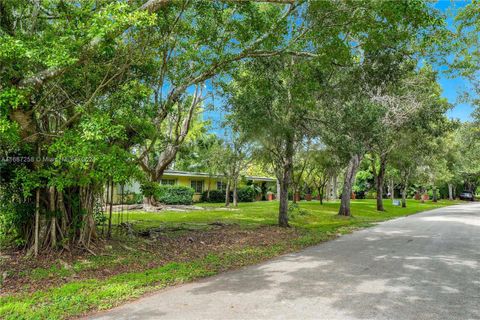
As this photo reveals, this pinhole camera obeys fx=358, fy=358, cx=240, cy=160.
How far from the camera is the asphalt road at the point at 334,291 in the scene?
16.5ft

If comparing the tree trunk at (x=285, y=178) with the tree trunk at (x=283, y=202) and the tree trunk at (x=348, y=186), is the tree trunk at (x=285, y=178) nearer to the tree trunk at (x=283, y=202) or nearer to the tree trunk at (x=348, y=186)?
the tree trunk at (x=283, y=202)

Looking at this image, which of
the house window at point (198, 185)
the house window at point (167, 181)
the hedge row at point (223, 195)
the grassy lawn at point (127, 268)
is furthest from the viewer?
the house window at point (198, 185)

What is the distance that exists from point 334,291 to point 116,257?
537cm

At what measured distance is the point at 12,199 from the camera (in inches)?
347

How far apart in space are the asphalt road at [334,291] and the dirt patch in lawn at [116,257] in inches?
80.7

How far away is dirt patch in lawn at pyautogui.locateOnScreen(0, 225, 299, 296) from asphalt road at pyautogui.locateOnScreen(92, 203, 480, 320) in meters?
2.05

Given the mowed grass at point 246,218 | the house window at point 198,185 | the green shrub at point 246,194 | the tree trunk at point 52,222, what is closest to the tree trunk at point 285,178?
the mowed grass at point 246,218

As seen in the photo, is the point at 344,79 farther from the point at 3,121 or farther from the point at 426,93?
the point at 3,121

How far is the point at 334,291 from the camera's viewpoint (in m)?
6.03

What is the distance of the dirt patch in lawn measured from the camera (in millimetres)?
6805

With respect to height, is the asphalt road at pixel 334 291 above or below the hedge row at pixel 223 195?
below

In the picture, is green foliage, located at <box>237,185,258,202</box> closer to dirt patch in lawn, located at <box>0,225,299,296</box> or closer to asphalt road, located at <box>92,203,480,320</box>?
dirt patch in lawn, located at <box>0,225,299,296</box>

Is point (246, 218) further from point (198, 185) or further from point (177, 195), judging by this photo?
point (198, 185)

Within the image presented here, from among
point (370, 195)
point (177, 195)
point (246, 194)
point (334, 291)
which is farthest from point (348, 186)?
point (370, 195)
